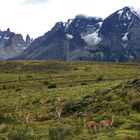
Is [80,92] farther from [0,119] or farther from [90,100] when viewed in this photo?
[0,119]

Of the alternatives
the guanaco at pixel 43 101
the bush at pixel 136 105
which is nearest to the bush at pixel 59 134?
the bush at pixel 136 105

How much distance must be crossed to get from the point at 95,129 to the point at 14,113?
2660 cm

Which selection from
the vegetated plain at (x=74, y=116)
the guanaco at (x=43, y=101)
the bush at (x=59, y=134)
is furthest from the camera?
Answer: the guanaco at (x=43, y=101)

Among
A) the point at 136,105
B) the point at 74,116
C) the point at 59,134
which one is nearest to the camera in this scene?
the point at 59,134

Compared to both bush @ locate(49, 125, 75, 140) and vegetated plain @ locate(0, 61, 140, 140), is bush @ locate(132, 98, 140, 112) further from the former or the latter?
bush @ locate(49, 125, 75, 140)

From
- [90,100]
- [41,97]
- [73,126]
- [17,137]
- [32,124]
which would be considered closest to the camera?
[17,137]

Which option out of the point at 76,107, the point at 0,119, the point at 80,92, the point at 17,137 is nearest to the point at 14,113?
the point at 0,119

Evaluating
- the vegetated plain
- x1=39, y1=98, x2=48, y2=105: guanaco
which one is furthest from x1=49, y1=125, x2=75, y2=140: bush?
x1=39, y1=98, x2=48, y2=105: guanaco

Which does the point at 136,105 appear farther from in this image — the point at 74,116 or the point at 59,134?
the point at 59,134

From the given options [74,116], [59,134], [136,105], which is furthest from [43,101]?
[59,134]

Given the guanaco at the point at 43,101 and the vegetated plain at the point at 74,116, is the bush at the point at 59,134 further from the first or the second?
the guanaco at the point at 43,101

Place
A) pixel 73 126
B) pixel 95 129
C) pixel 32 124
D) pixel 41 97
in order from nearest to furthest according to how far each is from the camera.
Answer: pixel 95 129, pixel 73 126, pixel 32 124, pixel 41 97

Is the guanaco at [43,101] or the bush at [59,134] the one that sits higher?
the bush at [59,134]

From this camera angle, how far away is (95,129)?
53156 millimetres
